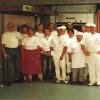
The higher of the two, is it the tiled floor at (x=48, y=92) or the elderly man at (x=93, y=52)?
the elderly man at (x=93, y=52)

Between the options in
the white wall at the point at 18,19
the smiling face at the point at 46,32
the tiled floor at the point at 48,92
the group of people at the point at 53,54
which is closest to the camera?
the tiled floor at the point at 48,92

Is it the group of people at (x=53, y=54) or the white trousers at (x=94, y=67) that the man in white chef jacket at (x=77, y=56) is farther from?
the white trousers at (x=94, y=67)

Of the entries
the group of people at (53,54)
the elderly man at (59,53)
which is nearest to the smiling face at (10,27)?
the group of people at (53,54)

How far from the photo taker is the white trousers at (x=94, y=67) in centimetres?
846

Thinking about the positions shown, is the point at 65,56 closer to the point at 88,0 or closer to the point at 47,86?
the point at 47,86

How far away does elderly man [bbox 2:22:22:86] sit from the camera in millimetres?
8570

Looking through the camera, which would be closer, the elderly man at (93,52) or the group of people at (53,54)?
the elderly man at (93,52)

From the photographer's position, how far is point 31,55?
9062 millimetres

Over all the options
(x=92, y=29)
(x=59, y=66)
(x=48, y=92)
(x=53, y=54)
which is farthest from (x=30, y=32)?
(x=48, y=92)

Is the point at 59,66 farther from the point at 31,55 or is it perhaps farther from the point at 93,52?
the point at 93,52

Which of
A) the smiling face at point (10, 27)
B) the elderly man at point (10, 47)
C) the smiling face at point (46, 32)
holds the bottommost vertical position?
the elderly man at point (10, 47)

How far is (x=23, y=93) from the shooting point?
25.4 feet

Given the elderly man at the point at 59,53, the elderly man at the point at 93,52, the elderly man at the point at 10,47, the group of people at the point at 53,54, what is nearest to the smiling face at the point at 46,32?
the group of people at the point at 53,54

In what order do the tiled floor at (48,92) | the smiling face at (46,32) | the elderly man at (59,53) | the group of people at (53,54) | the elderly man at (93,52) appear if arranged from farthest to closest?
the smiling face at (46,32), the elderly man at (59,53), the group of people at (53,54), the elderly man at (93,52), the tiled floor at (48,92)
